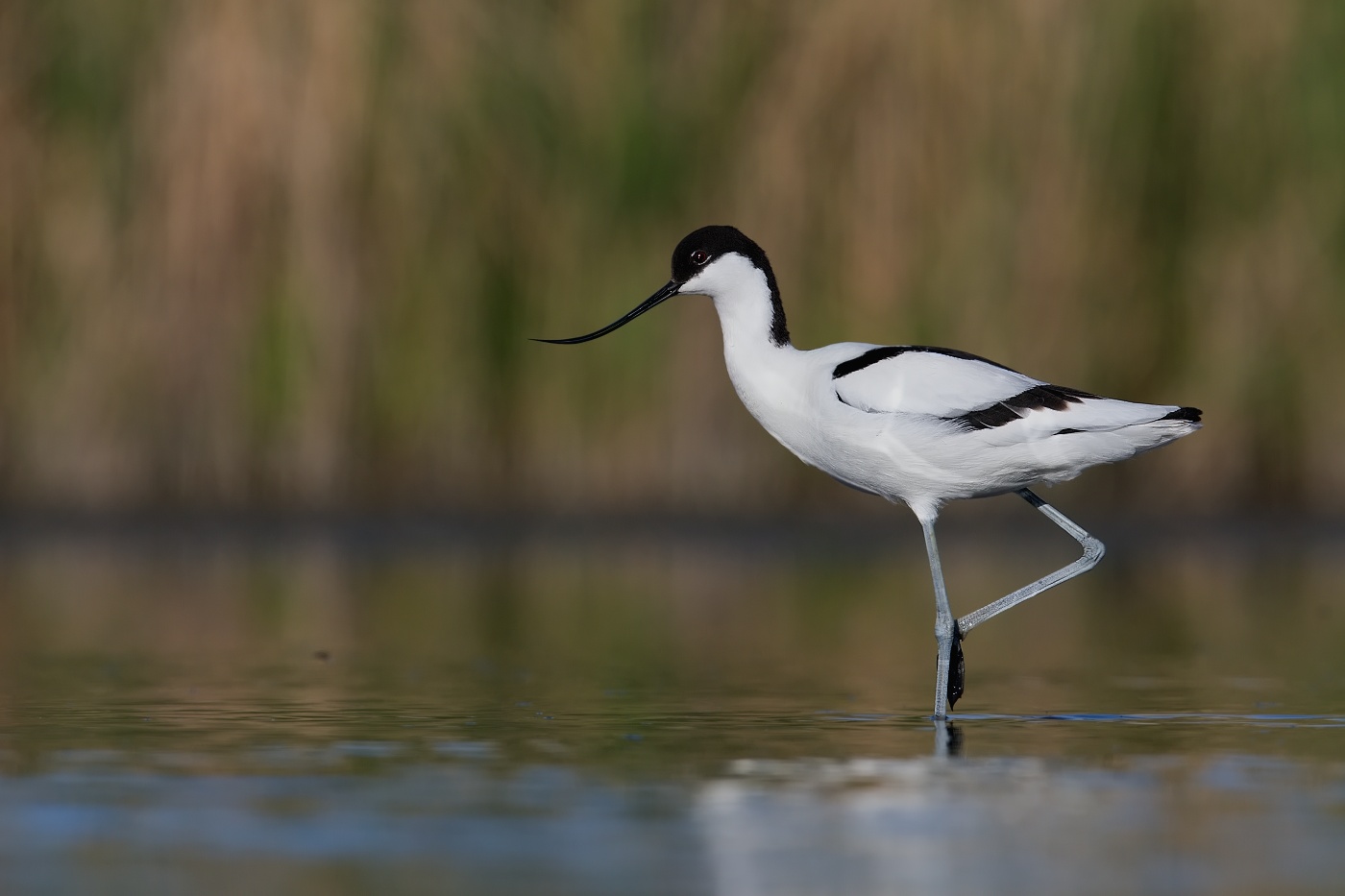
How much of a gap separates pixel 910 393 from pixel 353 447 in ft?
17.4

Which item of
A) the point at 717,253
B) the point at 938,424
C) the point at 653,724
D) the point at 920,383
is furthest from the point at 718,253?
the point at 653,724

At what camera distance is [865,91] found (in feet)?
37.9

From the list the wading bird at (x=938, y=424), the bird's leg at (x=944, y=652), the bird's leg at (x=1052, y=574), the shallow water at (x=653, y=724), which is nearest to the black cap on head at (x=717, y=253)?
the wading bird at (x=938, y=424)

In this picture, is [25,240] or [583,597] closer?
[583,597]

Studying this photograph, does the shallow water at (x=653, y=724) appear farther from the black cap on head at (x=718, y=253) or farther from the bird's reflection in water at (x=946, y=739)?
the black cap on head at (x=718, y=253)

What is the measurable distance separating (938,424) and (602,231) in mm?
5087

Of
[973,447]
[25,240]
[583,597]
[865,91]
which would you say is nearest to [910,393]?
[973,447]

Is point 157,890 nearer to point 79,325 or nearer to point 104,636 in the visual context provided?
point 104,636

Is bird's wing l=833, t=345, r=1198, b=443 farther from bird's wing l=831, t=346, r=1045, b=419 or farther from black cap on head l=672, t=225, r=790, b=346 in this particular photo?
black cap on head l=672, t=225, r=790, b=346

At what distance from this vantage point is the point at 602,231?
38.4 feet

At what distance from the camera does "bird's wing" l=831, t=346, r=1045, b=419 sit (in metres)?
6.84

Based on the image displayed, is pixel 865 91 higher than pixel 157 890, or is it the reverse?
pixel 865 91

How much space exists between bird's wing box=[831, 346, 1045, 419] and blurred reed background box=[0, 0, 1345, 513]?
14.6 ft

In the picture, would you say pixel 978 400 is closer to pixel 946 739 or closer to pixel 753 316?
pixel 753 316
